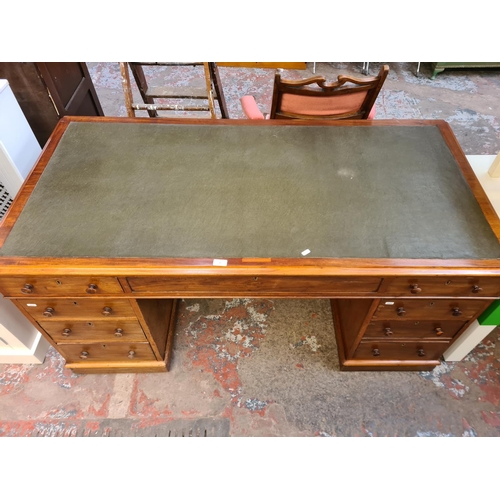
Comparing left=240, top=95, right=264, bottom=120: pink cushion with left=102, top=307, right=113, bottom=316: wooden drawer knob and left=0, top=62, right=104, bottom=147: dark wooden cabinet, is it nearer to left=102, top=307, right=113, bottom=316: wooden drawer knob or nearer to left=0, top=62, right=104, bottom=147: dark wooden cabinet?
left=0, top=62, right=104, bottom=147: dark wooden cabinet

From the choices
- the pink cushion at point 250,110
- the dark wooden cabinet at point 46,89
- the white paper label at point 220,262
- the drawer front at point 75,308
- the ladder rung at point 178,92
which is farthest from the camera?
→ the ladder rung at point 178,92

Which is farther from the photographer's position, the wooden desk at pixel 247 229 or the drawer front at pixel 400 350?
the drawer front at pixel 400 350

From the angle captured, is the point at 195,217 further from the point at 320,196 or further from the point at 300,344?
the point at 300,344

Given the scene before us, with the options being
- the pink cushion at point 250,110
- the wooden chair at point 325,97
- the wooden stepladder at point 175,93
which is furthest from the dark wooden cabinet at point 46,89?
the wooden chair at point 325,97

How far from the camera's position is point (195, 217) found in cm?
136

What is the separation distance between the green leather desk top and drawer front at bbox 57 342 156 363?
0.62 m

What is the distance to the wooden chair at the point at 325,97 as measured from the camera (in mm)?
1808

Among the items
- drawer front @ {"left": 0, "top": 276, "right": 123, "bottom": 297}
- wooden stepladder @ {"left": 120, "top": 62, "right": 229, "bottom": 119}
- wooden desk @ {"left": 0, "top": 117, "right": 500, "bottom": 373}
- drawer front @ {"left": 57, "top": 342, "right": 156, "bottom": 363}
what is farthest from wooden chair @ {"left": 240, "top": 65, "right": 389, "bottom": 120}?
drawer front @ {"left": 57, "top": 342, "right": 156, "bottom": 363}

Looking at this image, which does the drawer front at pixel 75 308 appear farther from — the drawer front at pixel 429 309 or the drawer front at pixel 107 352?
the drawer front at pixel 429 309

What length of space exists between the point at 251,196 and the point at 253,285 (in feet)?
1.17

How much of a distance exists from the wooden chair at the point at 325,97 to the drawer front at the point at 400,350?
1.21 meters

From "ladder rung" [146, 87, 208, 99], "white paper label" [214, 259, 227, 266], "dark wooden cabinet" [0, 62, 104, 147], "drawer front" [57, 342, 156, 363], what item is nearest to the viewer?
"white paper label" [214, 259, 227, 266]

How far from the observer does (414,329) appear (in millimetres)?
1616

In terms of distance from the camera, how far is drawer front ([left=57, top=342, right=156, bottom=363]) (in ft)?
5.57
